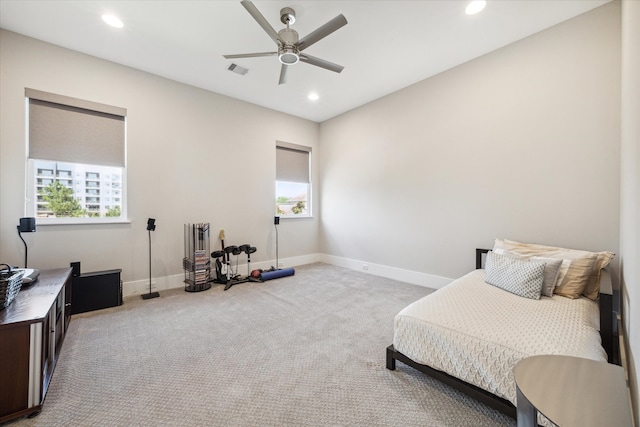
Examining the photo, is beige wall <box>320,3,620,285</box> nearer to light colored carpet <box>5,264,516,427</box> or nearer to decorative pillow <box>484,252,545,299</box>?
decorative pillow <box>484,252,545,299</box>

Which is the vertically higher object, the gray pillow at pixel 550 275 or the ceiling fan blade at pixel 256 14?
the ceiling fan blade at pixel 256 14

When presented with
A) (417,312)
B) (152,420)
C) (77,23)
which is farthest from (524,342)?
(77,23)

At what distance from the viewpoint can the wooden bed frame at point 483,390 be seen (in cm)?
142

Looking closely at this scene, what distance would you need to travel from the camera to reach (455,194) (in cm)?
354

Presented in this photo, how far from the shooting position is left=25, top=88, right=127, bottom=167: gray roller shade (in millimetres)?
2967

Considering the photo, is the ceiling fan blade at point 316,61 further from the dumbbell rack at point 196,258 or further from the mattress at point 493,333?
the dumbbell rack at point 196,258

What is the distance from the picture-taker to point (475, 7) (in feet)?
7.98

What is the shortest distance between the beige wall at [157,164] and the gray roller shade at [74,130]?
0.10m

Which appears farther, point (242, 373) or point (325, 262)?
point (325, 262)

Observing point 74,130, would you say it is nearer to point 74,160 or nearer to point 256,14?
point 74,160

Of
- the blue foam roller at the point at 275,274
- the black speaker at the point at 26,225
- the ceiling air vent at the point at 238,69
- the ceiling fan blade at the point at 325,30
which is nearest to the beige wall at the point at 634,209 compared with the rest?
the ceiling fan blade at the point at 325,30

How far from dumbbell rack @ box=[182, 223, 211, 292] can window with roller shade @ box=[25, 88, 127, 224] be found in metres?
0.87

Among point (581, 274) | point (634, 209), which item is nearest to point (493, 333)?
point (634, 209)

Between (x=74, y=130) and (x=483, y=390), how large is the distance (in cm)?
474
